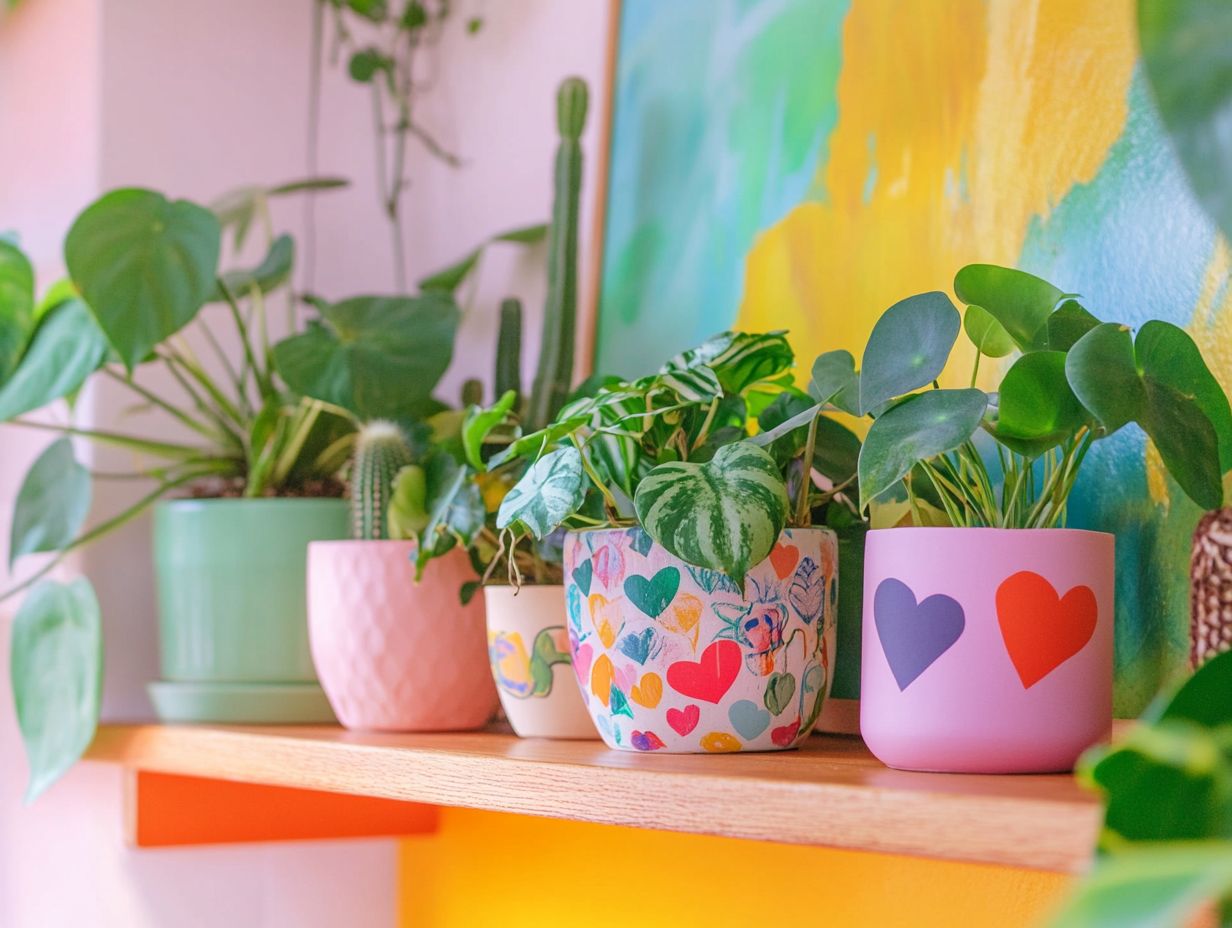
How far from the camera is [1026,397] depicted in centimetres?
60

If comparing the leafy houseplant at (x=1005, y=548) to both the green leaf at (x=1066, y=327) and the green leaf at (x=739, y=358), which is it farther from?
the green leaf at (x=739, y=358)

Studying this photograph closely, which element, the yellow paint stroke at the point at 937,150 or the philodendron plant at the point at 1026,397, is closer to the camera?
the philodendron plant at the point at 1026,397

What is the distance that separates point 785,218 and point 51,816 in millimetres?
937

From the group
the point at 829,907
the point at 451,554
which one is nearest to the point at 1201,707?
the point at 829,907

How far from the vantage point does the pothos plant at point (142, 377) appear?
98 cm

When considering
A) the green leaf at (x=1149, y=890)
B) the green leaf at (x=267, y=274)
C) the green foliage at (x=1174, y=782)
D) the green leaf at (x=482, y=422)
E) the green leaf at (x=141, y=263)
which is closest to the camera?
the green leaf at (x=1149, y=890)

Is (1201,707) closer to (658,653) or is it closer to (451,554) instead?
(658,653)

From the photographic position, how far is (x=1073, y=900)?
0.33 m

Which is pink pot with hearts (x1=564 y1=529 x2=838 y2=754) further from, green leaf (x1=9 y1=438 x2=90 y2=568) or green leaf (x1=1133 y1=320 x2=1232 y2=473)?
green leaf (x1=9 y1=438 x2=90 y2=568)

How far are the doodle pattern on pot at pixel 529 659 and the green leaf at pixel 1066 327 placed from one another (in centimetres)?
38

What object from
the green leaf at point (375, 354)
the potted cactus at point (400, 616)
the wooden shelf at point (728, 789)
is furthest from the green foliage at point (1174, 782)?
the green leaf at point (375, 354)

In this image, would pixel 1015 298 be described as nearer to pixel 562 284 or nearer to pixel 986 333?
pixel 986 333

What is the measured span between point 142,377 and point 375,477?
0.43 m

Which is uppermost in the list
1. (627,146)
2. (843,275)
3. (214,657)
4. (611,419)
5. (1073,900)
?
(627,146)
